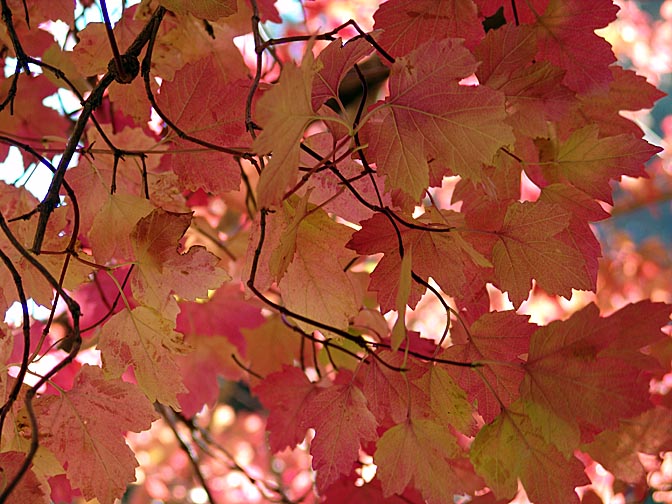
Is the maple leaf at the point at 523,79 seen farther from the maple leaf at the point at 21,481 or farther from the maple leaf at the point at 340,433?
the maple leaf at the point at 21,481

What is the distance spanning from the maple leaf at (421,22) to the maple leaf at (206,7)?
0.12 m

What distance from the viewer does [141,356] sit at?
1.76ft

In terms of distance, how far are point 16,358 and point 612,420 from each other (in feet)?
2.08

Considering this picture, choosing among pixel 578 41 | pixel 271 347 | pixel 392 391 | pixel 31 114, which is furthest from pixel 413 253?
pixel 31 114

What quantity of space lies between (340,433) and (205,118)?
273 mm

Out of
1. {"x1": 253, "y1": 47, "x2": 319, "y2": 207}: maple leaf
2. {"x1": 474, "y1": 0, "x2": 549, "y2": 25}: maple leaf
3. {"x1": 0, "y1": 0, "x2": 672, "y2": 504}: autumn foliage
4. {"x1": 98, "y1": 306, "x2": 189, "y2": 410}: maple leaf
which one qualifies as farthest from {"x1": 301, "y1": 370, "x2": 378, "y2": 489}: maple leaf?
{"x1": 474, "y1": 0, "x2": 549, "y2": 25}: maple leaf

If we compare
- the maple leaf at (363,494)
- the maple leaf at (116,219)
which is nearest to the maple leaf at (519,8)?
the maple leaf at (116,219)

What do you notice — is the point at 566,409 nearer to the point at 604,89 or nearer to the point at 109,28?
the point at 604,89

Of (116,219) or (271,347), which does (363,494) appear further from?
(116,219)

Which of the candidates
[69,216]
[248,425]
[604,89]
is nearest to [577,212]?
[604,89]

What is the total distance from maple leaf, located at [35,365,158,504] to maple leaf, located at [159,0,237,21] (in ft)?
0.87

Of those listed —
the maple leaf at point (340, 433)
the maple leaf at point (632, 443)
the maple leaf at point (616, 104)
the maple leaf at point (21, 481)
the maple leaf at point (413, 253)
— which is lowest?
the maple leaf at point (632, 443)

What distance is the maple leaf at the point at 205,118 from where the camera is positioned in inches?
23.4

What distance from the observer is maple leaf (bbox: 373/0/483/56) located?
573 millimetres
